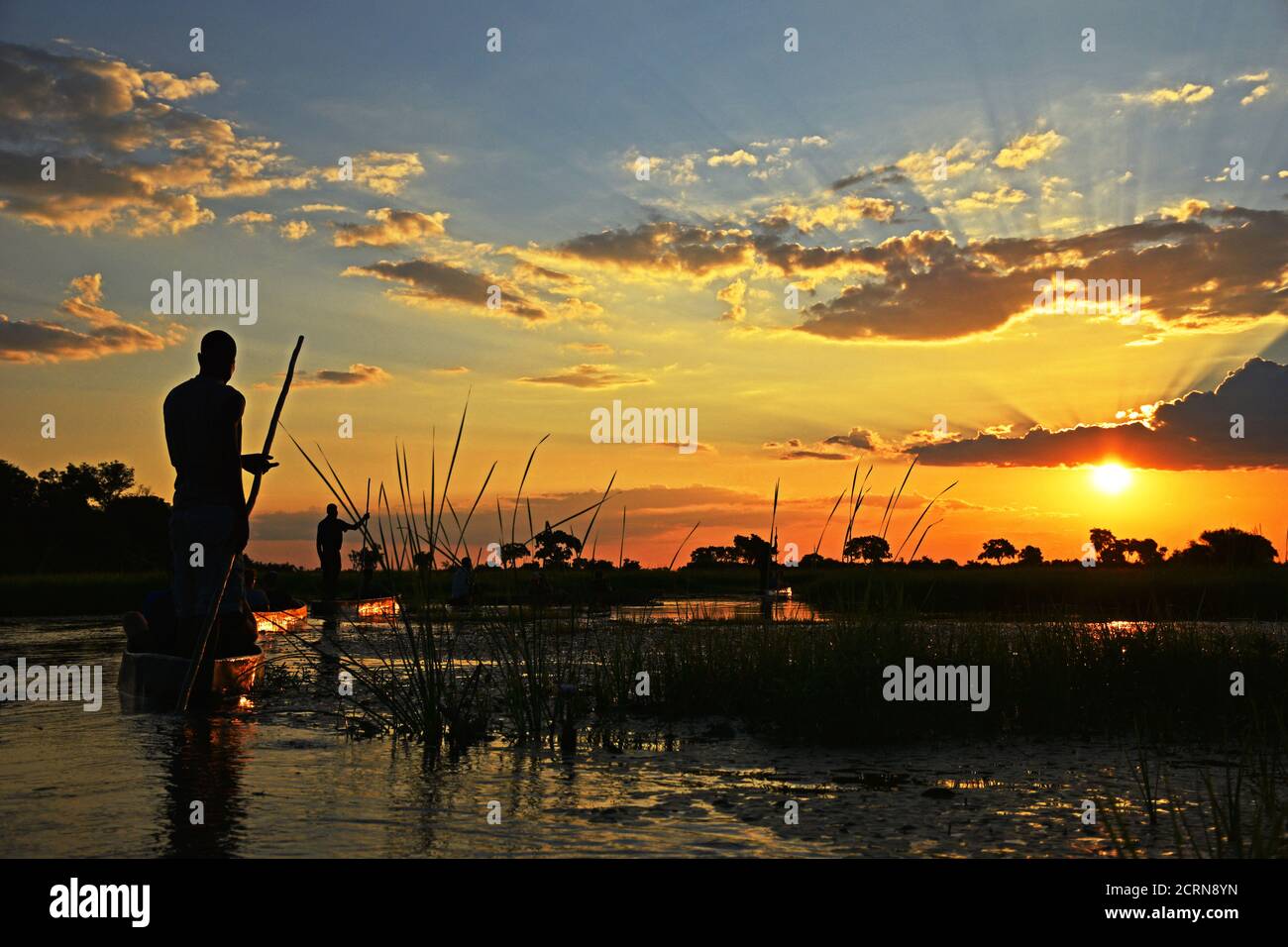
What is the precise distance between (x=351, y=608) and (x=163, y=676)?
652 inches

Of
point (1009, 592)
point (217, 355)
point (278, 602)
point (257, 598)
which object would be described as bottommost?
point (1009, 592)

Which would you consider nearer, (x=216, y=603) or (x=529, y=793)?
(x=529, y=793)

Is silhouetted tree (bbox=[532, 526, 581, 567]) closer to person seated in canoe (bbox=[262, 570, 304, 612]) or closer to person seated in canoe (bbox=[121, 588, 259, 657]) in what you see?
person seated in canoe (bbox=[121, 588, 259, 657])

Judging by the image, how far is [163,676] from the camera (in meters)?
9.95

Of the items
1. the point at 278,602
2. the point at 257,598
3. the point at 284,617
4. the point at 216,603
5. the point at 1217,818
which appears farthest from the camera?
the point at 278,602

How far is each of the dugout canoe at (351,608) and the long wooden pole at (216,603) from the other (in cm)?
1456

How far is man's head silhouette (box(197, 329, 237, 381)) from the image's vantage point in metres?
9.70

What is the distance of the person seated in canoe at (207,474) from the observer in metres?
9.57

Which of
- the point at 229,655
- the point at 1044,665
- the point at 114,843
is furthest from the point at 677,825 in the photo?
the point at 229,655

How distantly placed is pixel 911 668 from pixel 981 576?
32206 mm

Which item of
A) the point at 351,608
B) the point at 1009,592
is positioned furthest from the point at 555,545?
the point at 1009,592

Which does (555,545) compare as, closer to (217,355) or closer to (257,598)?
(217,355)

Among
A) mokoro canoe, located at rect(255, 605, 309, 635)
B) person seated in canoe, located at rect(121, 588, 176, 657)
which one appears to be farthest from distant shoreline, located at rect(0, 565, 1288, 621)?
person seated in canoe, located at rect(121, 588, 176, 657)
